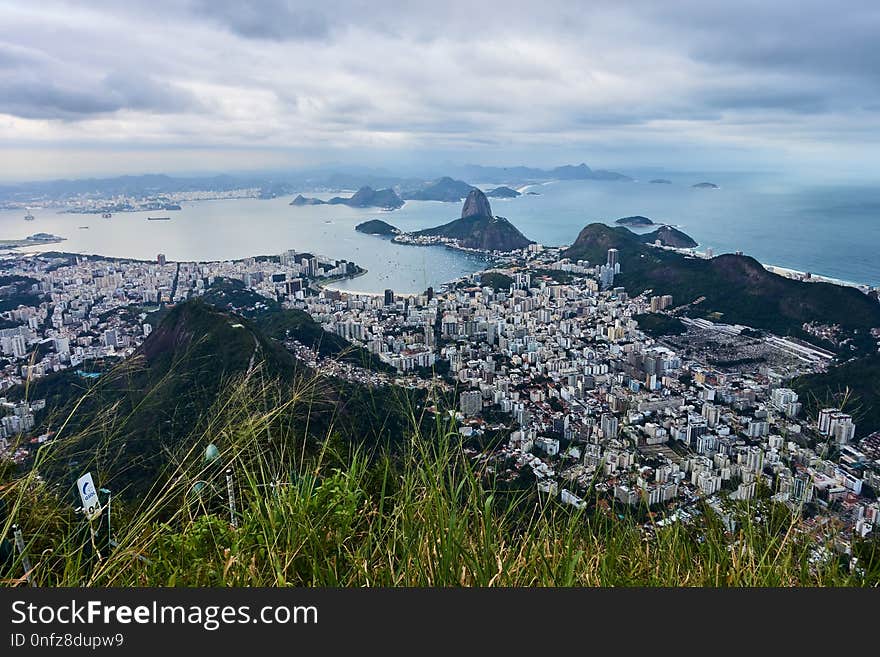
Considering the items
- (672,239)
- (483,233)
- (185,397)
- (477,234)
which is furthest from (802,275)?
(185,397)

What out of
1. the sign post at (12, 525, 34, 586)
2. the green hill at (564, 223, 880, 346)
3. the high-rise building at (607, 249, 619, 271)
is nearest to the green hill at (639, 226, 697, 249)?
the green hill at (564, 223, 880, 346)

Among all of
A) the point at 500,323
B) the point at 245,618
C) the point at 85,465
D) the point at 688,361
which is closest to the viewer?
the point at 245,618

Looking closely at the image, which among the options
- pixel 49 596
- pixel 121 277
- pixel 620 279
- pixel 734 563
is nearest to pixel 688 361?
pixel 620 279

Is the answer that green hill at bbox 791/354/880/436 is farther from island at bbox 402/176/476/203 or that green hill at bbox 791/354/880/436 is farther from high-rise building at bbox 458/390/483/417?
island at bbox 402/176/476/203

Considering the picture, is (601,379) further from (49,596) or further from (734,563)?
(49,596)

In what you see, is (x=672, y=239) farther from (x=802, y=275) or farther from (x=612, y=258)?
(x=802, y=275)

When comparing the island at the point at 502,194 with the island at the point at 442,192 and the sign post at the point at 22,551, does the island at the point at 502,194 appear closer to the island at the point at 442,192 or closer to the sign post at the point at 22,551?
the island at the point at 442,192
